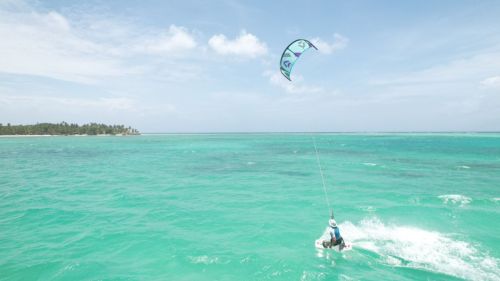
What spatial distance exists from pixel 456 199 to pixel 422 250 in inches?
474

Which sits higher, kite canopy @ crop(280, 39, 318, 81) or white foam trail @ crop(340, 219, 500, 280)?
kite canopy @ crop(280, 39, 318, 81)

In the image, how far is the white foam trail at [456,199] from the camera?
71.3ft

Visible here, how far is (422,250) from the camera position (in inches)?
538

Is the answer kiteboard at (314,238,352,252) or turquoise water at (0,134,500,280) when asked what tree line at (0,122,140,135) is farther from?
kiteboard at (314,238,352,252)

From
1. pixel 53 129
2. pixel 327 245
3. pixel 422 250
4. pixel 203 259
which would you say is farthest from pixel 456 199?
pixel 53 129

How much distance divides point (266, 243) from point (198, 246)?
3427 millimetres

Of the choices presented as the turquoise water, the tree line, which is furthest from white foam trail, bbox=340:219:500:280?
the tree line

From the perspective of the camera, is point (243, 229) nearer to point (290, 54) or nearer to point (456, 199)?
point (290, 54)

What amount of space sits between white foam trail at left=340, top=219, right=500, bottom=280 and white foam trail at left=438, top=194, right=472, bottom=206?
26.5ft

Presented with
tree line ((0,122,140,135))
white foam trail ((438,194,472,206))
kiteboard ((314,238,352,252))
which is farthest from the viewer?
tree line ((0,122,140,135))

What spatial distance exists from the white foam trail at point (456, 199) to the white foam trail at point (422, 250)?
26.5 ft

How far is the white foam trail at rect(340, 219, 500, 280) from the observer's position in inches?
465

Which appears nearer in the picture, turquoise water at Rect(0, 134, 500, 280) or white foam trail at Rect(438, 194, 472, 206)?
turquoise water at Rect(0, 134, 500, 280)

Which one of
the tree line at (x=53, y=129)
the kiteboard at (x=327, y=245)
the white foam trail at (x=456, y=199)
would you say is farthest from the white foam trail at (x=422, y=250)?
the tree line at (x=53, y=129)
